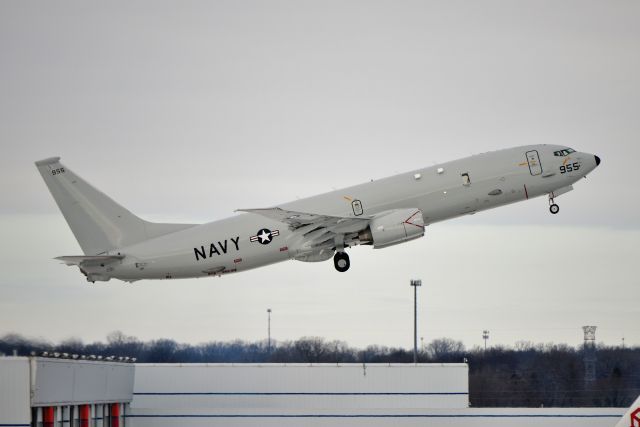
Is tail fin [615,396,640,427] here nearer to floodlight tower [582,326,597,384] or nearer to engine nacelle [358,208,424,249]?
engine nacelle [358,208,424,249]

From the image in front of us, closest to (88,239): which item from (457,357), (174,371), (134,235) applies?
(134,235)

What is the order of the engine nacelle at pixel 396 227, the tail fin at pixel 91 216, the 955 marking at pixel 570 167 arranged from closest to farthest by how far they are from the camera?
the engine nacelle at pixel 396 227, the 955 marking at pixel 570 167, the tail fin at pixel 91 216

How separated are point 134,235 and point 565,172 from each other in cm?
3185

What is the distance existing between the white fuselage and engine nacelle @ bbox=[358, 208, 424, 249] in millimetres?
888

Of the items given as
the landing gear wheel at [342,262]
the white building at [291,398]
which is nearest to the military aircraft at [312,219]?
the landing gear wheel at [342,262]

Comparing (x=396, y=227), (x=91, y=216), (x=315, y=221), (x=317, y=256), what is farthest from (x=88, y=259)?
Answer: (x=396, y=227)

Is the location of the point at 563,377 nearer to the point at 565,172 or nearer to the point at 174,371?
the point at 174,371

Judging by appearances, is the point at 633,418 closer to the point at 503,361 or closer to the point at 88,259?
the point at 88,259

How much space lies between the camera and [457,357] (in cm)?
17862

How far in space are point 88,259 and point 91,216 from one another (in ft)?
19.8

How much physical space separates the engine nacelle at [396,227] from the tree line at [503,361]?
142 feet

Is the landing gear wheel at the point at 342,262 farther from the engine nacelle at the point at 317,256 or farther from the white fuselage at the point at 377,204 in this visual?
the white fuselage at the point at 377,204

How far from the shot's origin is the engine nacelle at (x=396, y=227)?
109 metres

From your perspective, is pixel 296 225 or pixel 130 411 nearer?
pixel 296 225
